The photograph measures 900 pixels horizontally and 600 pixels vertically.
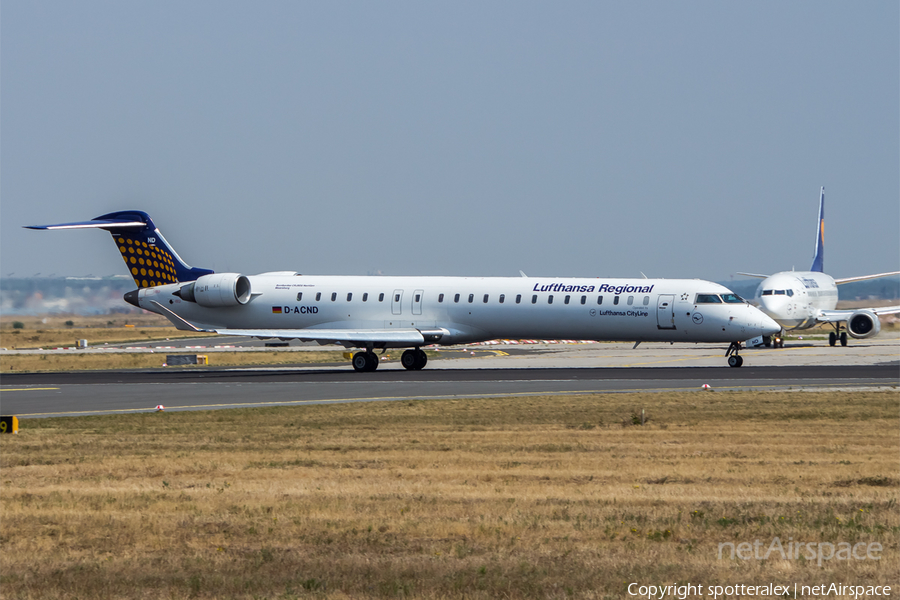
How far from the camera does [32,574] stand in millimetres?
9359

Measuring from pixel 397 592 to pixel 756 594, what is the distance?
114 inches

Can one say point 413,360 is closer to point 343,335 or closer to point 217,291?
point 343,335

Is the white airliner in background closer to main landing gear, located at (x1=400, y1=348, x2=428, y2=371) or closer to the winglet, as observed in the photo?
main landing gear, located at (x1=400, y1=348, x2=428, y2=371)

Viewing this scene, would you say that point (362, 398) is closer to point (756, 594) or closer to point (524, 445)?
point (524, 445)

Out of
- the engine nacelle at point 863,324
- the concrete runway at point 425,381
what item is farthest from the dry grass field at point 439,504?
the engine nacelle at point 863,324

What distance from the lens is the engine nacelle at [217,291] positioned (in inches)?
1604

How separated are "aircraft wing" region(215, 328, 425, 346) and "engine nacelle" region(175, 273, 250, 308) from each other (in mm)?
2054

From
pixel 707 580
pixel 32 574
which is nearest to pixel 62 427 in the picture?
pixel 32 574

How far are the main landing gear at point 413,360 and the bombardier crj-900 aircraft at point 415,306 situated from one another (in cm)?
5

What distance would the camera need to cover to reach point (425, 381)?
3312cm

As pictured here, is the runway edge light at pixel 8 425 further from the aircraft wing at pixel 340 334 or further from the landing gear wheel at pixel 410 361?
the landing gear wheel at pixel 410 361

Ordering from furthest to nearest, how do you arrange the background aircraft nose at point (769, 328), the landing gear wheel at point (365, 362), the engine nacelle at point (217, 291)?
the engine nacelle at point (217, 291) < the landing gear wheel at point (365, 362) < the background aircraft nose at point (769, 328)

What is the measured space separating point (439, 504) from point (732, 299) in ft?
86.7

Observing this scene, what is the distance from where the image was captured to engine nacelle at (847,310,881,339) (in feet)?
183
